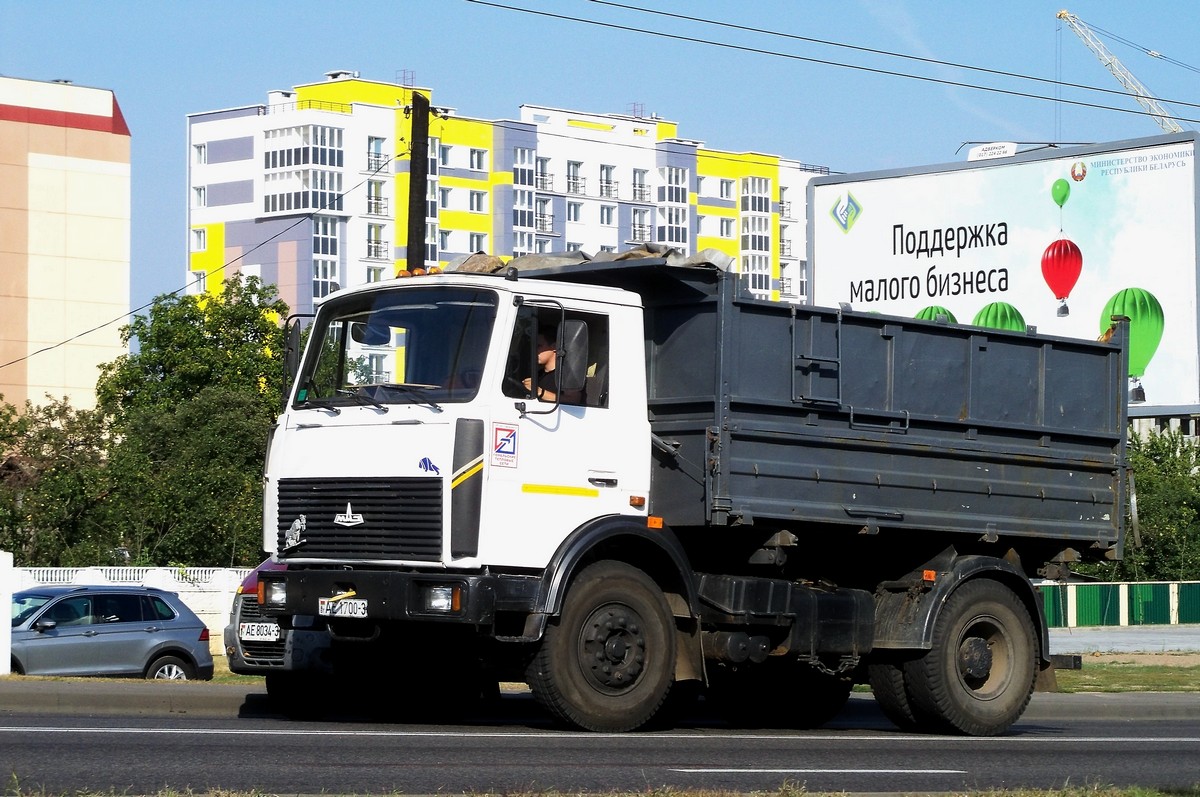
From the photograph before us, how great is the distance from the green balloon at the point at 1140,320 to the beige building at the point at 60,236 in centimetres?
7012

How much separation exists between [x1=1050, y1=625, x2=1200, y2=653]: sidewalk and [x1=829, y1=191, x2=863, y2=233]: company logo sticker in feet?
39.3

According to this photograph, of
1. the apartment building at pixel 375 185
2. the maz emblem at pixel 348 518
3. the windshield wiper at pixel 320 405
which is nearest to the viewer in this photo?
the maz emblem at pixel 348 518

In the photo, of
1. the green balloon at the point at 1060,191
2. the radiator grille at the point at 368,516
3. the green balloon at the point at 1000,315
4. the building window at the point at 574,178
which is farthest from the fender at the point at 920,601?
the building window at the point at 574,178

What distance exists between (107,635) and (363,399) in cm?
1024

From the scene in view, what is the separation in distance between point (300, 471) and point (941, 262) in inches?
1417

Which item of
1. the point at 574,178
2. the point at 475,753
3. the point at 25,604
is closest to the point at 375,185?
the point at 574,178

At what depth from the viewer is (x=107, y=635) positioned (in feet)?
69.1

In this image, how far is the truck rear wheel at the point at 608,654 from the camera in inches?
460

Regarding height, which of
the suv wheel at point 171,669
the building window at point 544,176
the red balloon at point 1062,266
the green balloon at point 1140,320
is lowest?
the suv wheel at point 171,669

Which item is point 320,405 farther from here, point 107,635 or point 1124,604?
point 1124,604

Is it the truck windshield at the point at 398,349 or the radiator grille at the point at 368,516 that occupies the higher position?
the truck windshield at the point at 398,349

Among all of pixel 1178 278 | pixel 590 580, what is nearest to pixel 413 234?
pixel 590 580

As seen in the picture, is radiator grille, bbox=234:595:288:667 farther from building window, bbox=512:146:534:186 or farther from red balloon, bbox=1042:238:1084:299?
building window, bbox=512:146:534:186

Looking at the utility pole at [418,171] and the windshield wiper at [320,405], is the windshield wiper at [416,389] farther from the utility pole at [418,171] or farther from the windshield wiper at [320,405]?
Answer: the utility pole at [418,171]
